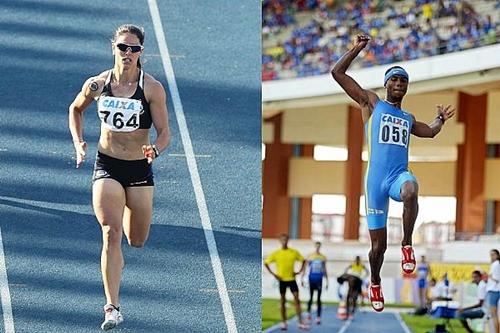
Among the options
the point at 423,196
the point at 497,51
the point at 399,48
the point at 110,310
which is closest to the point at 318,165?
the point at 423,196

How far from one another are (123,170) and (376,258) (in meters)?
1.57

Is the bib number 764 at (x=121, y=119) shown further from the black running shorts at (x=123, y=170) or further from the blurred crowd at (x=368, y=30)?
the blurred crowd at (x=368, y=30)

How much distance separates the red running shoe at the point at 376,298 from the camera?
7.00 metres

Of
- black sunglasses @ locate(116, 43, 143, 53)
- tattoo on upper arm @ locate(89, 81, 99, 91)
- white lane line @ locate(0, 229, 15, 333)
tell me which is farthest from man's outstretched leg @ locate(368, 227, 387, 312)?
white lane line @ locate(0, 229, 15, 333)

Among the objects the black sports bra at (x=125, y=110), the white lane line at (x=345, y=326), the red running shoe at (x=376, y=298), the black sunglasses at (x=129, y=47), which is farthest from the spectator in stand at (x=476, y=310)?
the black sunglasses at (x=129, y=47)

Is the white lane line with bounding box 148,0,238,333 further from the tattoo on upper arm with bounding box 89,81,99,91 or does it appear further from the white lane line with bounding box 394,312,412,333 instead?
the white lane line with bounding box 394,312,412,333

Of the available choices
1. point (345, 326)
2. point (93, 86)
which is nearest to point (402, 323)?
point (345, 326)

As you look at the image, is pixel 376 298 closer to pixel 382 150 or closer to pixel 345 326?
pixel 382 150

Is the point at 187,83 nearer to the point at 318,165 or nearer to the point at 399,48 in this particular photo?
the point at 399,48

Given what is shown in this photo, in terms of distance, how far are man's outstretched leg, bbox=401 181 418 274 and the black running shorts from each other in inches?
62.8

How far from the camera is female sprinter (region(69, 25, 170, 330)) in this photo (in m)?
7.00

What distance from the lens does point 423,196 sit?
35.3 metres

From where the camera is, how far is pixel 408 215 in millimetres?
6551

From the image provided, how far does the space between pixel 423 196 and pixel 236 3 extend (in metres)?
26.0
